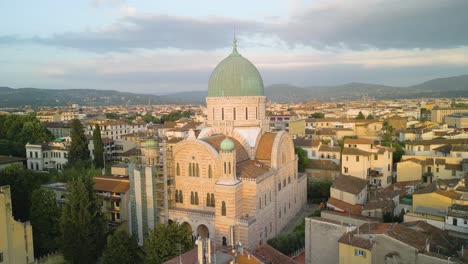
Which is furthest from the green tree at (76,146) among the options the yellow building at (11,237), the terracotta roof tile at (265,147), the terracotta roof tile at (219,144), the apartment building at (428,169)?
the apartment building at (428,169)

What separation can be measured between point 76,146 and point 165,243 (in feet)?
116

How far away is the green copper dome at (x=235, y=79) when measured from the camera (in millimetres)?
35688

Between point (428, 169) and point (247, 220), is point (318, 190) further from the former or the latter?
point (247, 220)

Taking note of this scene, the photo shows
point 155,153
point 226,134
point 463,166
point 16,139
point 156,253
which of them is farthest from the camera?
point 16,139

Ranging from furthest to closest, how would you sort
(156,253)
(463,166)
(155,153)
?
1. (463,166)
2. (155,153)
3. (156,253)

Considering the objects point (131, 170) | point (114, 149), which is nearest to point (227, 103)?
point (131, 170)

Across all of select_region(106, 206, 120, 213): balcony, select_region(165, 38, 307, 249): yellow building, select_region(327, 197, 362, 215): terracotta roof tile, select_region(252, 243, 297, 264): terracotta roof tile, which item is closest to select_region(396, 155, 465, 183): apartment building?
select_region(165, 38, 307, 249): yellow building

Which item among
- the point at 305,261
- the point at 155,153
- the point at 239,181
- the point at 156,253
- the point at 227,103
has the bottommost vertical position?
the point at 305,261

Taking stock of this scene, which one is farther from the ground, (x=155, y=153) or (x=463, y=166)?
(x=155, y=153)

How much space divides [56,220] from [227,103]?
17.4 meters

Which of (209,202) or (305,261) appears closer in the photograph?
(305,261)

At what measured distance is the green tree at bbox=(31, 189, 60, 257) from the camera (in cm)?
2958

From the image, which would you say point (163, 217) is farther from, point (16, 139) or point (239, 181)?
point (16, 139)

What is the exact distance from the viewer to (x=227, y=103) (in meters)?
35.7
